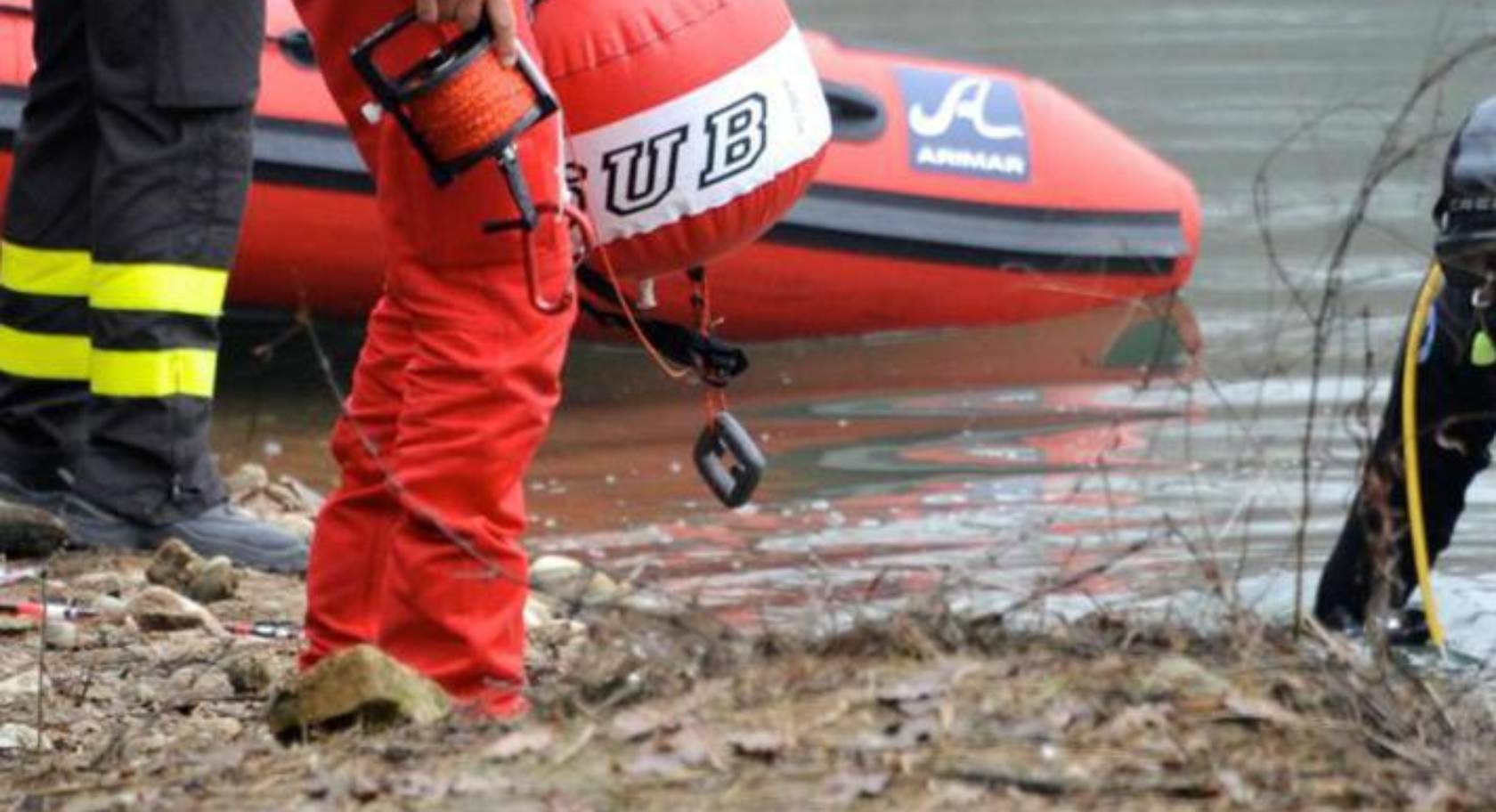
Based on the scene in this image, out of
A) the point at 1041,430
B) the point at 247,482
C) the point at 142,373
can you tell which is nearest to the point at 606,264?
the point at 142,373

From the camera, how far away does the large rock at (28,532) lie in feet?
18.6

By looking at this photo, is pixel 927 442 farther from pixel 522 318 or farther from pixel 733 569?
pixel 522 318

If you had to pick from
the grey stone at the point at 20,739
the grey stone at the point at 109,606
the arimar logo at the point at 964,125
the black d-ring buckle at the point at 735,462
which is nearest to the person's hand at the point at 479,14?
the black d-ring buckle at the point at 735,462

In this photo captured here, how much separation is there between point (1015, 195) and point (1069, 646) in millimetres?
6482

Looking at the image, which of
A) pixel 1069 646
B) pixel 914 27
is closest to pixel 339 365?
pixel 1069 646

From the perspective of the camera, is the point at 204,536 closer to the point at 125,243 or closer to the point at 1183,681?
the point at 125,243

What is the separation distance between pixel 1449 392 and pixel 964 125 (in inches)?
177

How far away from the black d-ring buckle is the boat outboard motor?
115cm

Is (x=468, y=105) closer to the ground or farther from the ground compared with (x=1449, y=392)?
farther from the ground

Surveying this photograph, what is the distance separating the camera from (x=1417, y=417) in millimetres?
5375

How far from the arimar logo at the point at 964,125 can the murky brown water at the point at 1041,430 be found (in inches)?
12.9

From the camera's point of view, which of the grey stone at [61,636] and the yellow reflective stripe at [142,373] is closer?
the grey stone at [61,636]

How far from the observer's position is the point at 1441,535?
5559mm

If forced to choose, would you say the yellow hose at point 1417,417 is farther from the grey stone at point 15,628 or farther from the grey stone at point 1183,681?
the grey stone at point 15,628
